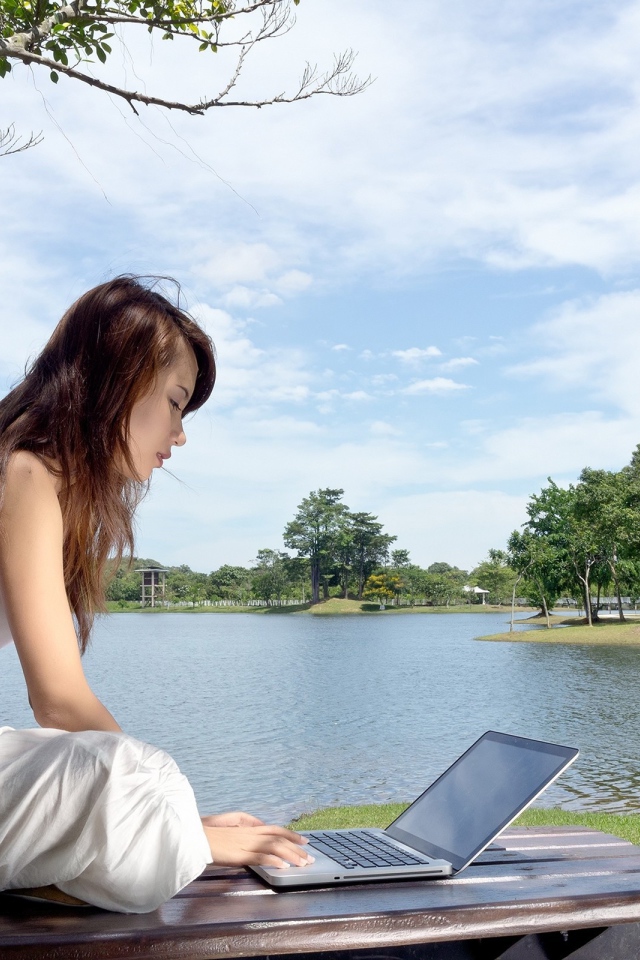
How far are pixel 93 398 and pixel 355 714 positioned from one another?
10863 mm

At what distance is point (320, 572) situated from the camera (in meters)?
69.8

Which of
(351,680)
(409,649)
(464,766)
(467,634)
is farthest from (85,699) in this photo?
(467,634)

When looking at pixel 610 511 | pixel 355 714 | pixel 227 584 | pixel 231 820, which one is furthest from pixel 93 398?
pixel 227 584

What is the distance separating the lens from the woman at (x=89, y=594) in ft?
2.85

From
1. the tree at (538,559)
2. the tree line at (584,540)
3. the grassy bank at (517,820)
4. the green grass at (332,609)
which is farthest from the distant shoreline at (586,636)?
the green grass at (332,609)

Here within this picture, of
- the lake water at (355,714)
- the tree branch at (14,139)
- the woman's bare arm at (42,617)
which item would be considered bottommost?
the lake water at (355,714)

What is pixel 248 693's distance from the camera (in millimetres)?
14641

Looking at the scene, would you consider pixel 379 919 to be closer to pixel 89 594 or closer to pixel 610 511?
pixel 89 594

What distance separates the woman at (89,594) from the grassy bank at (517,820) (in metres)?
3.39

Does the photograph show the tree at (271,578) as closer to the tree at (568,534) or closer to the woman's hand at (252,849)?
the tree at (568,534)

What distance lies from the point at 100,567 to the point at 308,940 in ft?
2.55

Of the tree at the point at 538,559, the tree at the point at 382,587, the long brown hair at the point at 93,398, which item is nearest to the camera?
the long brown hair at the point at 93,398

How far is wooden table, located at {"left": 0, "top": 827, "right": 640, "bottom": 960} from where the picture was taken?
32.4 inches

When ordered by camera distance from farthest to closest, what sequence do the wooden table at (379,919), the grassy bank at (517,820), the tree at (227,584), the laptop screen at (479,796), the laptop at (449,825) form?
the tree at (227,584) → the grassy bank at (517,820) → the laptop screen at (479,796) → the laptop at (449,825) → the wooden table at (379,919)
